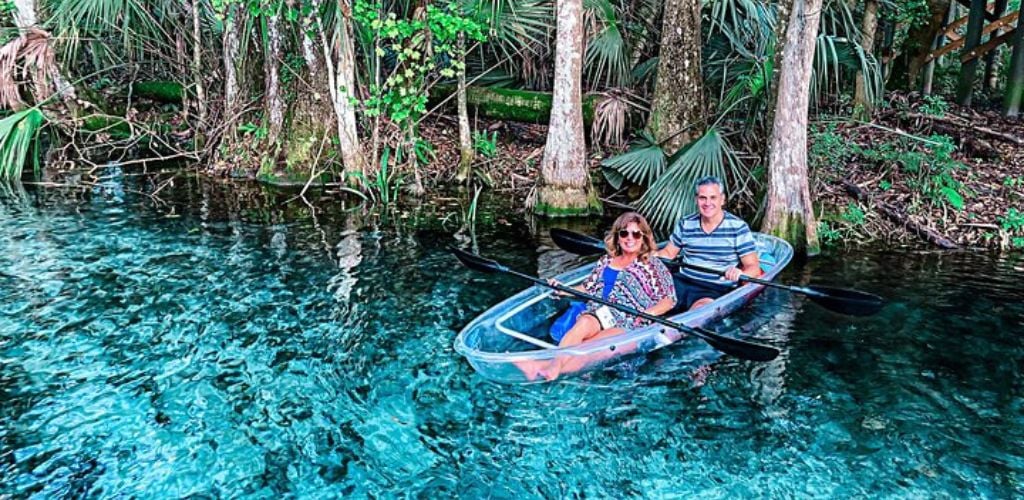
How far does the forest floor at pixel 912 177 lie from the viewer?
866 cm

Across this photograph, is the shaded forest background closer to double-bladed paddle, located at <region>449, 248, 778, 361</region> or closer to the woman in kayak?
the woman in kayak

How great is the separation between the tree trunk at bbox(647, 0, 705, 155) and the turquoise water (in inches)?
113

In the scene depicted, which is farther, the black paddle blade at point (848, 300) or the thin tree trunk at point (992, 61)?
the thin tree trunk at point (992, 61)

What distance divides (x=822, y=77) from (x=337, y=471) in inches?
292

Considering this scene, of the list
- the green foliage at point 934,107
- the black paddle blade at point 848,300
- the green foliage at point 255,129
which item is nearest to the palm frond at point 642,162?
the black paddle blade at point 848,300

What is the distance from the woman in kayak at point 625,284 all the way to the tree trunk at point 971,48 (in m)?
8.94

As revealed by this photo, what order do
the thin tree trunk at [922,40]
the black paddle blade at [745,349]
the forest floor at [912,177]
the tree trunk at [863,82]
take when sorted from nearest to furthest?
1. the black paddle blade at [745,349]
2. the forest floor at [912,177]
3. the tree trunk at [863,82]
4. the thin tree trunk at [922,40]

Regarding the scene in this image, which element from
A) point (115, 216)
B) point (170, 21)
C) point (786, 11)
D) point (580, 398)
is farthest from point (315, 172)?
point (580, 398)

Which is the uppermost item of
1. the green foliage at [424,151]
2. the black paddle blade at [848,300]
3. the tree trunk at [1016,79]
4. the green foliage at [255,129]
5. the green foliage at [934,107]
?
the tree trunk at [1016,79]

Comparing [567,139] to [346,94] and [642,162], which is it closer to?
[642,162]

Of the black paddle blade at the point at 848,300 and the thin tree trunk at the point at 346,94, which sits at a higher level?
the thin tree trunk at the point at 346,94

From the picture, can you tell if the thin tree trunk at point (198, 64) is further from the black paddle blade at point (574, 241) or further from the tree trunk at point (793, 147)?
the tree trunk at point (793, 147)

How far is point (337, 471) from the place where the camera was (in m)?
4.20

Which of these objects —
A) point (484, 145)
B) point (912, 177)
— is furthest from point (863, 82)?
point (484, 145)
